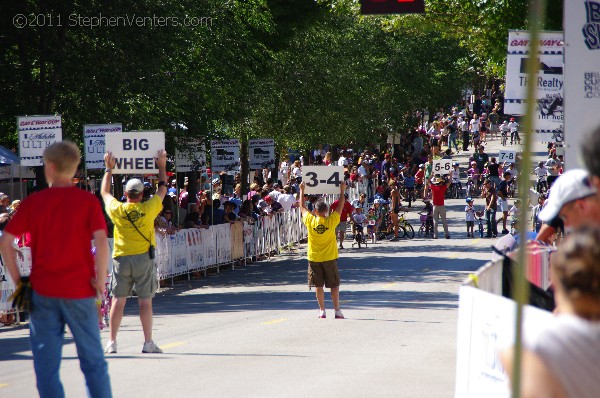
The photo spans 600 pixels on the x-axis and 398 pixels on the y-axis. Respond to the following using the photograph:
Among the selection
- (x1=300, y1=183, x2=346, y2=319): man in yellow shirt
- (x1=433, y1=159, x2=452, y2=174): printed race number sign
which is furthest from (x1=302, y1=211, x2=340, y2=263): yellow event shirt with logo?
(x1=433, y1=159, x2=452, y2=174): printed race number sign

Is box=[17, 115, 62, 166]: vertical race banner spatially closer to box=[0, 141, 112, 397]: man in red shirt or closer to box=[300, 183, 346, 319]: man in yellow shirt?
box=[300, 183, 346, 319]: man in yellow shirt

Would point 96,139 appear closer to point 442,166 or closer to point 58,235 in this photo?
point 58,235

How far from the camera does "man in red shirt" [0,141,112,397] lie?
722 cm

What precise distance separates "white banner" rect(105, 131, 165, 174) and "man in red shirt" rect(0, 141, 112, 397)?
7665mm

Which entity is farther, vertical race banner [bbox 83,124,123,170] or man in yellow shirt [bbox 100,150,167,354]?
vertical race banner [bbox 83,124,123,170]

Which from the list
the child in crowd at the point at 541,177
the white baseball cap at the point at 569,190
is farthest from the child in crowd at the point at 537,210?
the white baseball cap at the point at 569,190

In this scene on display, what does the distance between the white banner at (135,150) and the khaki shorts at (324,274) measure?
267cm

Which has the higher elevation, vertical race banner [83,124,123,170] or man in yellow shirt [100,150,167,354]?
vertical race banner [83,124,123,170]

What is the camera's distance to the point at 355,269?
81.3 ft

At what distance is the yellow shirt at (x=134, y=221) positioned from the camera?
37.0 ft

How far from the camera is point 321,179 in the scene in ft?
65.8

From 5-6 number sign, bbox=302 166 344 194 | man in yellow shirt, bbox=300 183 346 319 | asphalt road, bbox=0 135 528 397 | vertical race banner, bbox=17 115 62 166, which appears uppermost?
vertical race banner, bbox=17 115 62 166

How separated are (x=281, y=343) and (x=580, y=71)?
4518 millimetres

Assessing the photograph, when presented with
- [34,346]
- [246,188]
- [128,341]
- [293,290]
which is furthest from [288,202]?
[34,346]
